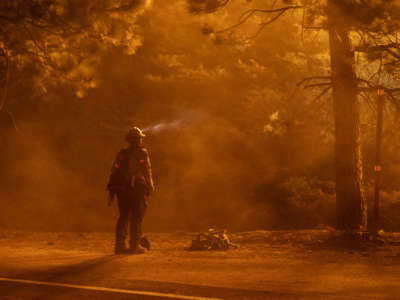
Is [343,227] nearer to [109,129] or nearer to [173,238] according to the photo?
[173,238]

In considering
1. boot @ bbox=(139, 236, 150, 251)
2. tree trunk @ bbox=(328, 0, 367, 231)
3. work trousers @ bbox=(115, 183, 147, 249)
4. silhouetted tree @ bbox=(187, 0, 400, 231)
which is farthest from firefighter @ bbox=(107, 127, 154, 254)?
tree trunk @ bbox=(328, 0, 367, 231)

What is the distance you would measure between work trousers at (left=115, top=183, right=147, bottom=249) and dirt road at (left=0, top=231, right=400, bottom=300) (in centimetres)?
38

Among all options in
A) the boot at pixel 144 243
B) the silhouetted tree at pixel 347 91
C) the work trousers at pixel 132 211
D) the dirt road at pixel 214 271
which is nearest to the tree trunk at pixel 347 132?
the silhouetted tree at pixel 347 91

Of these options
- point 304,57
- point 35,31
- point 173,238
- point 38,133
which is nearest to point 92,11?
Result: point 35,31

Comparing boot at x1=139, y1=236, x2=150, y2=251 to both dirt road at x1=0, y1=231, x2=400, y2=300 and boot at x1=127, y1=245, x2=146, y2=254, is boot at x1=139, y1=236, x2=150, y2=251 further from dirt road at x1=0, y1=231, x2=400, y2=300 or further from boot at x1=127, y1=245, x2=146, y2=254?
boot at x1=127, y1=245, x2=146, y2=254

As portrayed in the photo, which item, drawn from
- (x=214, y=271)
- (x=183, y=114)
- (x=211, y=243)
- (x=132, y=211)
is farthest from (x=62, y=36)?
(x=183, y=114)

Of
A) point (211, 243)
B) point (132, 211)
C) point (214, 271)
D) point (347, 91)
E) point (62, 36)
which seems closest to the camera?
point (214, 271)

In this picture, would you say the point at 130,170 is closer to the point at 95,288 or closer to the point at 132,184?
the point at 132,184

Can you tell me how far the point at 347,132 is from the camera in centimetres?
1188

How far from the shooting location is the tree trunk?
1183 centimetres

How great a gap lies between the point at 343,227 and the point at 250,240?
1918 millimetres

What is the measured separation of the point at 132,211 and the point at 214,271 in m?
2.54

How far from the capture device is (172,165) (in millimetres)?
22406

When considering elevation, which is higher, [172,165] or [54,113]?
[54,113]
